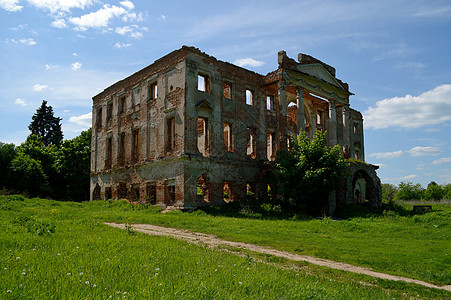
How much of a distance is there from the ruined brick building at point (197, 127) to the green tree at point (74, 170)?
3371mm

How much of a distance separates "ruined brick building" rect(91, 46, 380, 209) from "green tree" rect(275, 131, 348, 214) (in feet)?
11.3

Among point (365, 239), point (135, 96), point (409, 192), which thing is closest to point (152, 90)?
point (135, 96)

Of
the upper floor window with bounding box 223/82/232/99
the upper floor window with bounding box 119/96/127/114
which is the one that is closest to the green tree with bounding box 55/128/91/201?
the upper floor window with bounding box 119/96/127/114

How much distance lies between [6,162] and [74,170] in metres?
5.82

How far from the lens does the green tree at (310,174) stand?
801 inches

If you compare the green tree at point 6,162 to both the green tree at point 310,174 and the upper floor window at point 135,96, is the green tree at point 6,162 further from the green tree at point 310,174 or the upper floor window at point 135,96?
the green tree at point 310,174

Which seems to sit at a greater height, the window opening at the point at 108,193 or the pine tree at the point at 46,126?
the pine tree at the point at 46,126

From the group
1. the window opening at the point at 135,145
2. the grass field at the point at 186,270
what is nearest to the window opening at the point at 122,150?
the window opening at the point at 135,145

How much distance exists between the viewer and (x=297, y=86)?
2667 cm

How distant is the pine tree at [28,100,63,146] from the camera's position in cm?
4881

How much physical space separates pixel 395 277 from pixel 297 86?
2098 cm

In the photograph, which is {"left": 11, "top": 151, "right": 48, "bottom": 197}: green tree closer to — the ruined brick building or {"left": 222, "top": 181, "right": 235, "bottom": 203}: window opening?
the ruined brick building

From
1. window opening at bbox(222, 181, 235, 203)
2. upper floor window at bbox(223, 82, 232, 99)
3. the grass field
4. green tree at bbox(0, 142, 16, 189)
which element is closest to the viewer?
the grass field

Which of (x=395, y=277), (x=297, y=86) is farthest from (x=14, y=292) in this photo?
(x=297, y=86)
